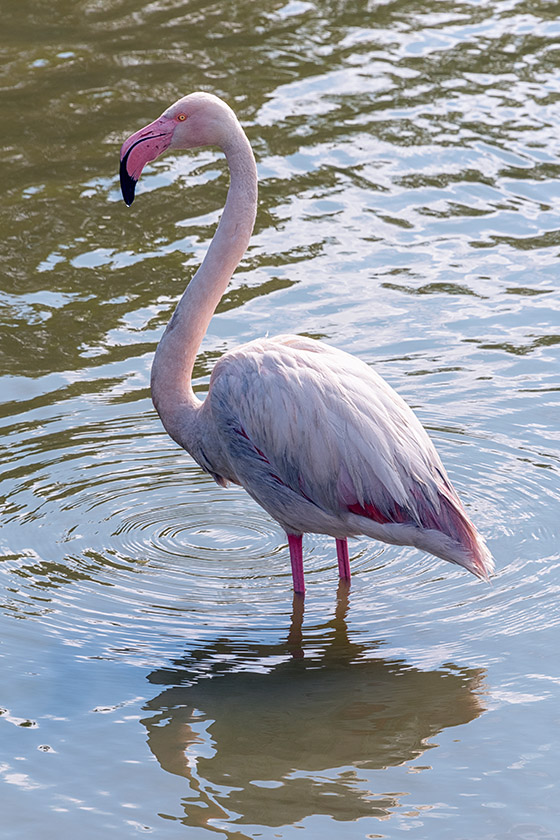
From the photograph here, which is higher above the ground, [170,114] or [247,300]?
[170,114]

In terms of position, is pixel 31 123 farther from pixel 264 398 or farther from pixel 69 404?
pixel 264 398

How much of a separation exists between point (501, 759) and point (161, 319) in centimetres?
506

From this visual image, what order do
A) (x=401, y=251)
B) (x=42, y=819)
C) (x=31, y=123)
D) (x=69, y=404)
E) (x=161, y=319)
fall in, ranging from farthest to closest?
(x=31, y=123), (x=401, y=251), (x=161, y=319), (x=69, y=404), (x=42, y=819)

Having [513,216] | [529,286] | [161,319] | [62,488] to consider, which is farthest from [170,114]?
[513,216]

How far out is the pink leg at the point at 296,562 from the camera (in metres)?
6.34

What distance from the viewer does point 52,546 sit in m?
6.79

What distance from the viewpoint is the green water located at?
17.0ft

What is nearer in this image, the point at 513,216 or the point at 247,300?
the point at 247,300

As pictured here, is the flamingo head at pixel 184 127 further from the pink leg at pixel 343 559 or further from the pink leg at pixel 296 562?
the pink leg at pixel 343 559

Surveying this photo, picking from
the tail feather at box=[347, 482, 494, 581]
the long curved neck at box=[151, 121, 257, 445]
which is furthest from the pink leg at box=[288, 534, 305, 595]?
the long curved neck at box=[151, 121, 257, 445]

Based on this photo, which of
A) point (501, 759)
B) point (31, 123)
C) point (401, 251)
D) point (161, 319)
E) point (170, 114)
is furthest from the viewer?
point (31, 123)

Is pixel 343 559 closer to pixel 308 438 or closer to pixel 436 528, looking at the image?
pixel 436 528

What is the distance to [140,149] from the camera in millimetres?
6426

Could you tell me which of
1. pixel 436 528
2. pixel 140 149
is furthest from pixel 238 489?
pixel 140 149
